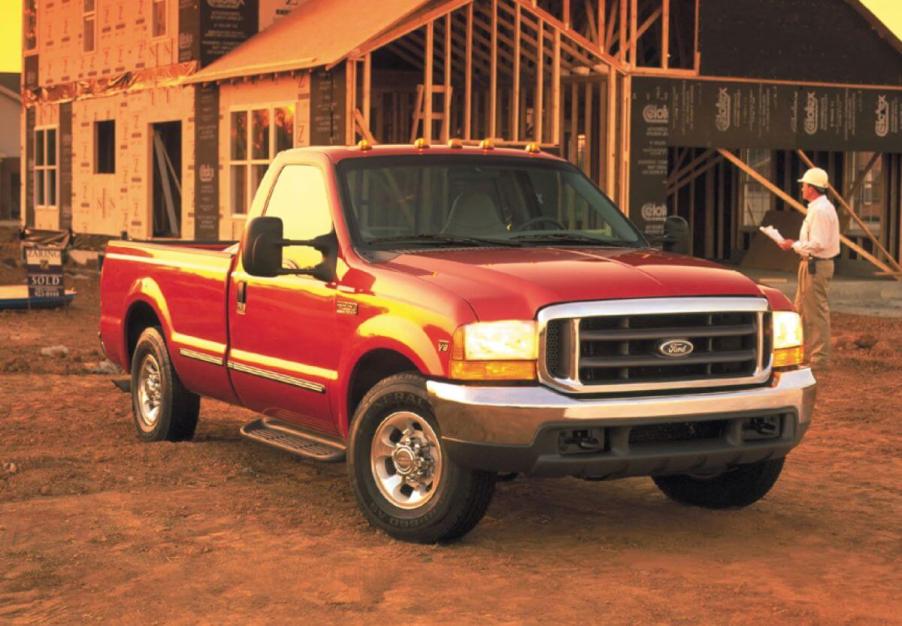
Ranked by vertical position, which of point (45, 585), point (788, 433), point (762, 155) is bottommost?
point (45, 585)

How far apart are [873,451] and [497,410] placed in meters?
4.59

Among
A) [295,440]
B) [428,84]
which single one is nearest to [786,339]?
[295,440]

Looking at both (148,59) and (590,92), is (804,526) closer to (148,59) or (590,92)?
(590,92)

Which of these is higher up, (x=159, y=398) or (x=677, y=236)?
(x=677, y=236)

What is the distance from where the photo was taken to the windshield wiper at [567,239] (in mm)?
8672

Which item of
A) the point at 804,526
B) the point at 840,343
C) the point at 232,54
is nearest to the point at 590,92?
the point at 232,54

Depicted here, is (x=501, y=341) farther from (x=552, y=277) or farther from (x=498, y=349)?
(x=552, y=277)

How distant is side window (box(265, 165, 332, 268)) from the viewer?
28.6 feet

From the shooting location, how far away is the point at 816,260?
625 inches

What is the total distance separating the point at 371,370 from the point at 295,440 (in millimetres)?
918

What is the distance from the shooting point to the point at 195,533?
792 centimetres

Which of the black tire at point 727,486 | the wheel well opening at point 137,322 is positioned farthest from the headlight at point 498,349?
the wheel well opening at point 137,322

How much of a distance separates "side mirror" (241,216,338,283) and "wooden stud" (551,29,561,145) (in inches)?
639

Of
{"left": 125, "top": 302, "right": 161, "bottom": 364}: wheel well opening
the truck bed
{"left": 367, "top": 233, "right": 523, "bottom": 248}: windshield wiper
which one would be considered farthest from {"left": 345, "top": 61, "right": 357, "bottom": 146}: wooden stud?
{"left": 367, "top": 233, "right": 523, "bottom": 248}: windshield wiper
